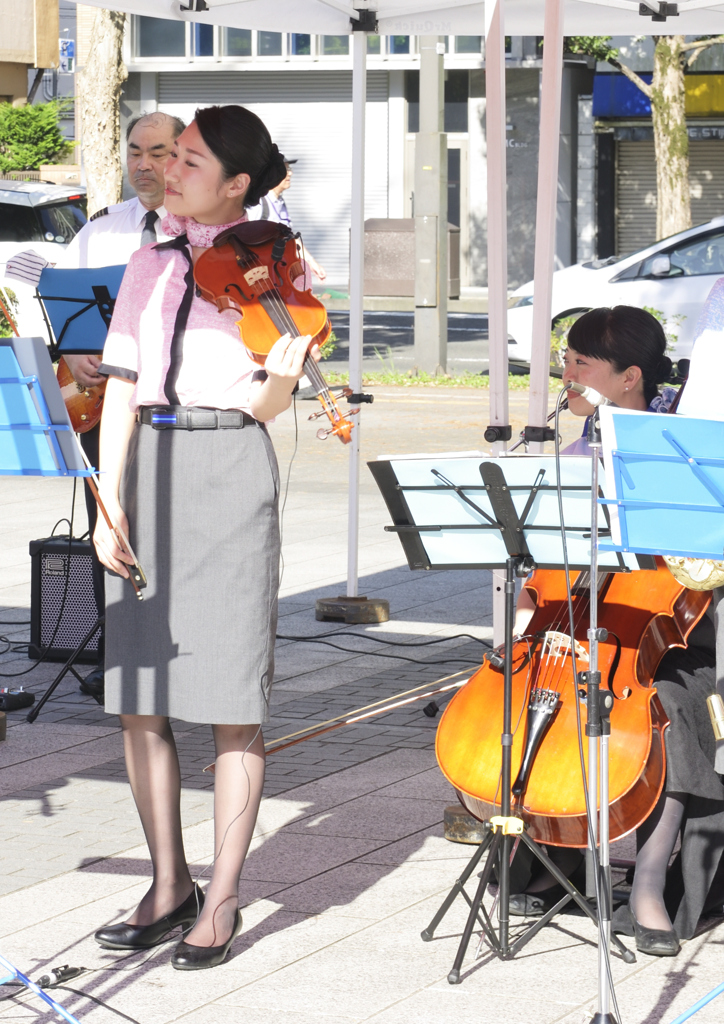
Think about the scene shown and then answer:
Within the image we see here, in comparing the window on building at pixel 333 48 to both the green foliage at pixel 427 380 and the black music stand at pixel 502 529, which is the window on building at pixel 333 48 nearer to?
the green foliage at pixel 427 380

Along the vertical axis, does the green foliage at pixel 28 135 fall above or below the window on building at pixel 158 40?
below

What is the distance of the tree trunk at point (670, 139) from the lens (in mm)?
20109

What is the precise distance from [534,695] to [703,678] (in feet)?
1.50

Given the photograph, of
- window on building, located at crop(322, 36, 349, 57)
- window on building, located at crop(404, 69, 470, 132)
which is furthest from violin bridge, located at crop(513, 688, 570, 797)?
window on building, located at crop(322, 36, 349, 57)

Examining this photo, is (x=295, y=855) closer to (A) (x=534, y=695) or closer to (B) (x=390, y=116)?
(A) (x=534, y=695)

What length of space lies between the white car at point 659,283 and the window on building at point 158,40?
824 inches

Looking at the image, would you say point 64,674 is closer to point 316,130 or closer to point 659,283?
point 659,283

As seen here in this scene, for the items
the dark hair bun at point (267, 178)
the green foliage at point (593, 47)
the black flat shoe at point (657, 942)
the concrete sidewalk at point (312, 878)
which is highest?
the green foliage at point (593, 47)

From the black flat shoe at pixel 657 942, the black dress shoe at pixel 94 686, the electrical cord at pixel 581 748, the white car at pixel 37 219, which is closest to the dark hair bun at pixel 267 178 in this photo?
the electrical cord at pixel 581 748

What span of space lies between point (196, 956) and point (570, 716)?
1.04 meters

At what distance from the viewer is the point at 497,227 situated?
4551 millimetres

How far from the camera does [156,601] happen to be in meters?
3.69

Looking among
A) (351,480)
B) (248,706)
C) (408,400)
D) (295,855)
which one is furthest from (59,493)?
(248,706)

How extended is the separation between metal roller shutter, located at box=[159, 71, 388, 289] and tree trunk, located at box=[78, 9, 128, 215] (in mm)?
18730
